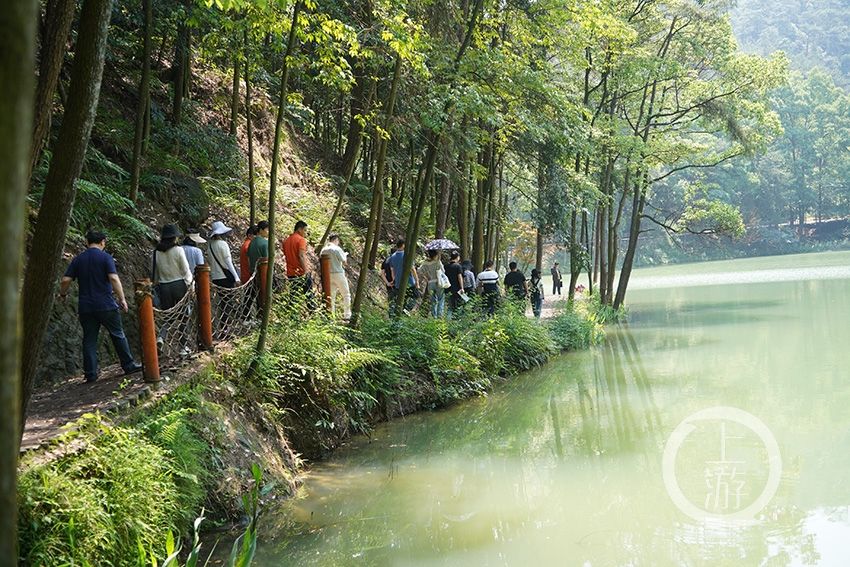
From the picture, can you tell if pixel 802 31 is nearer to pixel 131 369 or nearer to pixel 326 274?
pixel 326 274

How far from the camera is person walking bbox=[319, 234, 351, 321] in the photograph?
11438mm

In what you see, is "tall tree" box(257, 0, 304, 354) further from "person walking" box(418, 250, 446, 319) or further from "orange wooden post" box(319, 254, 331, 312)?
"person walking" box(418, 250, 446, 319)

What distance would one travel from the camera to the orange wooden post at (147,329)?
702 centimetres

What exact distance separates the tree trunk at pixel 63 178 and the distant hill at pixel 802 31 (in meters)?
124

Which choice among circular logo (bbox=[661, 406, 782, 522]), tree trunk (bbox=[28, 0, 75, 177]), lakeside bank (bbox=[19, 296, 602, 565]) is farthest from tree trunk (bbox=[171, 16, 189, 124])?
circular logo (bbox=[661, 406, 782, 522])

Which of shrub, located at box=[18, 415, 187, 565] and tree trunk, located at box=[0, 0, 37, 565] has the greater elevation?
tree trunk, located at box=[0, 0, 37, 565]

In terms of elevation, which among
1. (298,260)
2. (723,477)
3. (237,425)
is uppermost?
(298,260)

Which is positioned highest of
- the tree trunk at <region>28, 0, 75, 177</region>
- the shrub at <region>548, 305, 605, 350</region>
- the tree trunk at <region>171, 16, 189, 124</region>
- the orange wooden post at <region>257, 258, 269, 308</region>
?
the tree trunk at <region>171, 16, 189, 124</region>

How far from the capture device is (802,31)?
458 feet

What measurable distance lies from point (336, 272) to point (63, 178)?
24.4 ft

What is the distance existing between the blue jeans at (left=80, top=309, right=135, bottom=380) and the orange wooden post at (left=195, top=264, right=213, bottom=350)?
0.90 meters

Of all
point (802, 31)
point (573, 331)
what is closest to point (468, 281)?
point (573, 331)

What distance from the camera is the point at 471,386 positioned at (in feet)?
43.0

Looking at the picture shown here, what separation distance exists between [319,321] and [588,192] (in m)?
10.9
